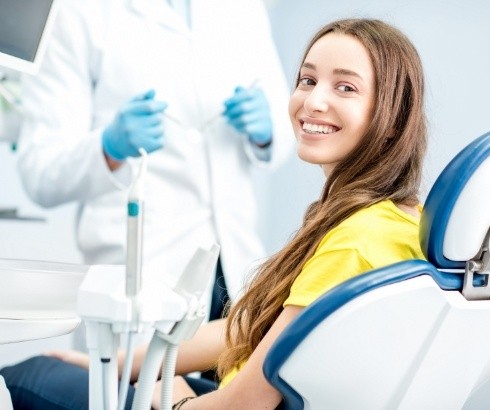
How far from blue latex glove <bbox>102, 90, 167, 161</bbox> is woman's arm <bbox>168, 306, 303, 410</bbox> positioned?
3.28 ft

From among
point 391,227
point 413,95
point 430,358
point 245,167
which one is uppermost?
point 413,95

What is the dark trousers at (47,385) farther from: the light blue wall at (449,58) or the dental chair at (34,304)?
the light blue wall at (449,58)

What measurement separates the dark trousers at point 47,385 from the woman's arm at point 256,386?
21 cm

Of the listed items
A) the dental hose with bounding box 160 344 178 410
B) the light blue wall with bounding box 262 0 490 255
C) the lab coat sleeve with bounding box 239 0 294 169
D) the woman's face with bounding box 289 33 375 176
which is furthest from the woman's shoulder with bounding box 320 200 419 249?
the light blue wall with bounding box 262 0 490 255

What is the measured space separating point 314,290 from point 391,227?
13 cm

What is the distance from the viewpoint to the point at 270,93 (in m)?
2.23

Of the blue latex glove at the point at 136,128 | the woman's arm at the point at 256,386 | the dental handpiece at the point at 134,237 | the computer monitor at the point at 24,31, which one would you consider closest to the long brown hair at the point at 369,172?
the woman's arm at the point at 256,386

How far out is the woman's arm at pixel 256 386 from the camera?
0.95 m

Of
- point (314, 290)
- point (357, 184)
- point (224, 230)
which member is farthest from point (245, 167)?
point (314, 290)

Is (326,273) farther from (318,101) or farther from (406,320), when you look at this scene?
(318,101)

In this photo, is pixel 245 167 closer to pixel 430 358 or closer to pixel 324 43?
pixel 324 43

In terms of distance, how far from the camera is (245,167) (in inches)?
83.6

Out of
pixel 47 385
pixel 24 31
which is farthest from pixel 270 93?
pixel 47 385

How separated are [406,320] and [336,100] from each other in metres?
0.41
